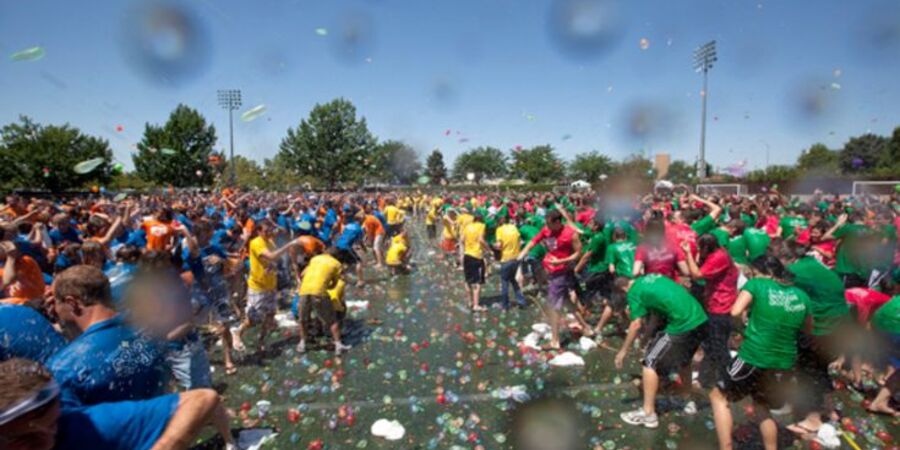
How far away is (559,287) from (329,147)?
62.2 meters

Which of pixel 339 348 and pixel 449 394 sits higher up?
pixel 339 348

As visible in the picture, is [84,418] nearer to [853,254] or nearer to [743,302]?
[743,302]

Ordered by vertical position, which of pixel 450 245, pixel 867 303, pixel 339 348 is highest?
pixel 867 303

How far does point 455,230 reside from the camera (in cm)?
1230

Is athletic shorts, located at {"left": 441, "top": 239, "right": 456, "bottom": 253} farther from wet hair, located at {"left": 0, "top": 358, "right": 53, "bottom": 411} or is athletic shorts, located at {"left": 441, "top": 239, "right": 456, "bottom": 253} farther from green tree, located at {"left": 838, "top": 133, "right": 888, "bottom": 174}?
green tree, located at {"left": 838, "top": 133, "right": 888, "bottom": 174}

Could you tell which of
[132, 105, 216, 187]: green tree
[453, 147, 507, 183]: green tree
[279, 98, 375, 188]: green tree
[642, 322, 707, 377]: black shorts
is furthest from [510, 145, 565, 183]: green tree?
[642, 322, 707, 377]: black shorts

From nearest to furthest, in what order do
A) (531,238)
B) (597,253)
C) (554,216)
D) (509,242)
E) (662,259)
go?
(662,259), (554,216), (597,253), (509,242), (531,238)

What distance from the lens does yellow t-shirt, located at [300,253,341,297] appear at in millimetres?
5570

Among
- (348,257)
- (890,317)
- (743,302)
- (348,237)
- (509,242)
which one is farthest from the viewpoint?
(348,257)

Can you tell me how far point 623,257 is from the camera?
5.88 meters

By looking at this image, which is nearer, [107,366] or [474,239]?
[107,366]

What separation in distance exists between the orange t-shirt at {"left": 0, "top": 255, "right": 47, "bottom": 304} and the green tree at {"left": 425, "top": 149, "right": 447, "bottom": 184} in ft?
291

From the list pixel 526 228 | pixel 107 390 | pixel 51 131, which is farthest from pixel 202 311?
pixel 51 131

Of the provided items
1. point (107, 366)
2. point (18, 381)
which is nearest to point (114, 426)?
point (18, 381)
